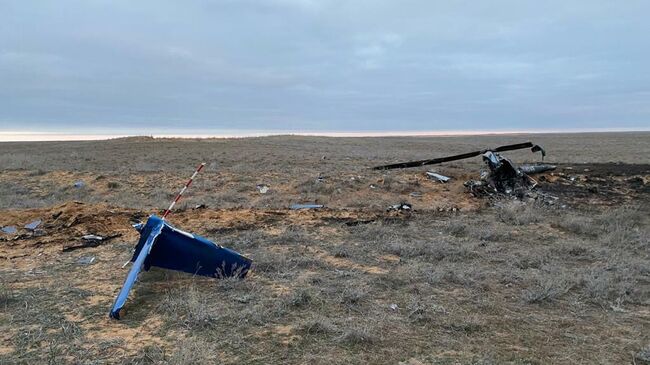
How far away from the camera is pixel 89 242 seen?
302 inches

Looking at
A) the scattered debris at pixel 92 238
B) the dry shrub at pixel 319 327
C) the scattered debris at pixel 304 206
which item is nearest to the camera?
the dry shrub at pixel 319 327

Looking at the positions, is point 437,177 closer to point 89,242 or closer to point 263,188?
point 263,188

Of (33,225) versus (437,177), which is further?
(437,177)

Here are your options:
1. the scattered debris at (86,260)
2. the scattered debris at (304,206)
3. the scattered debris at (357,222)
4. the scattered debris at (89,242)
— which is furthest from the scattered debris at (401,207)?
the scattered debris at (86,260)

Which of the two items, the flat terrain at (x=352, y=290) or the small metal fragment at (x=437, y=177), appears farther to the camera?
the small metal fragment at (x=437, y=177)

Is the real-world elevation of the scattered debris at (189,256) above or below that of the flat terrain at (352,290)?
above

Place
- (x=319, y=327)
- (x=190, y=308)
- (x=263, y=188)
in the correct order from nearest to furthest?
(x=319, y=327), (x=190, y=308), (x=263, y=188)

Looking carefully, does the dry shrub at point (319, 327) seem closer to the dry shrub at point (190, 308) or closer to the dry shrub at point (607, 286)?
the dry shrub at point (190, 308)

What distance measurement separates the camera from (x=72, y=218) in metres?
8.95

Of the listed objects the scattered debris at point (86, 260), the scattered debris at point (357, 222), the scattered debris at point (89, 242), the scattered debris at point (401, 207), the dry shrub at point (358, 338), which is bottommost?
the dry shrub at point (358, 338)

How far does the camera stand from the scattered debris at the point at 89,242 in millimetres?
7363

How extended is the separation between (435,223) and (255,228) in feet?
11.6

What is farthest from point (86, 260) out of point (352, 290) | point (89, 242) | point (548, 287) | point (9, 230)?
point (548, 287)

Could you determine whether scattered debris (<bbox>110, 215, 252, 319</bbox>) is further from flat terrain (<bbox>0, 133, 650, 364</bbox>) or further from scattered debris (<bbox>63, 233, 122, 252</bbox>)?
scattered debris (<bbox>63, 233, 122, 252</bbox>)
